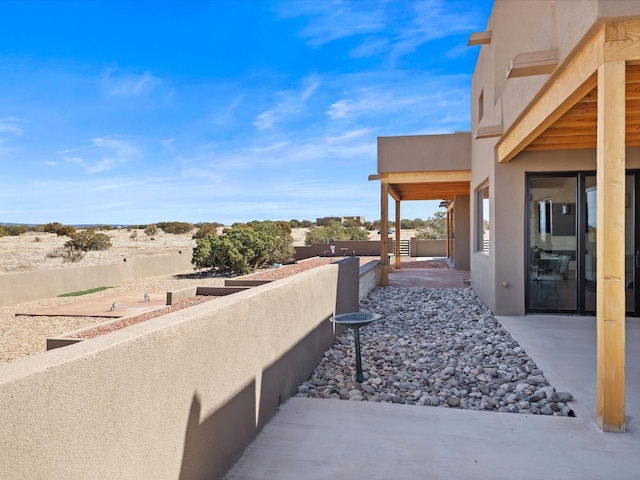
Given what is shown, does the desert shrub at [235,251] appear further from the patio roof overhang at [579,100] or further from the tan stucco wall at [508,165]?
the patio roof overhang at [579,100]

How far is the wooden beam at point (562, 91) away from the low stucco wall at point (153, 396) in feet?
10.2

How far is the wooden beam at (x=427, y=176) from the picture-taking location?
11852 millimetres

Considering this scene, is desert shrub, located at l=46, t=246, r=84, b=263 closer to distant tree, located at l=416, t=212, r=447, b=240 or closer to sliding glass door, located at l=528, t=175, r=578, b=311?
distant tree, located at l=416, t=212, r=447, b=240

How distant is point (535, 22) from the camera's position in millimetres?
7699

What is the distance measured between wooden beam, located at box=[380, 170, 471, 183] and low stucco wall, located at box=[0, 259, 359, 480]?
8809mm

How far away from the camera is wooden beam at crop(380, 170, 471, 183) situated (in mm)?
11852

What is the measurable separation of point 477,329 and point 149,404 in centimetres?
616

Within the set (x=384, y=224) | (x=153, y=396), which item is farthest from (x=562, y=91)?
(x=384, y=224)

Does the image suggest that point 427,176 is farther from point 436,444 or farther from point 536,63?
point 436,444

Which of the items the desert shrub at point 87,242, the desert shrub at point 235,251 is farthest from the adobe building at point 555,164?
the desert shrub at point 87,242

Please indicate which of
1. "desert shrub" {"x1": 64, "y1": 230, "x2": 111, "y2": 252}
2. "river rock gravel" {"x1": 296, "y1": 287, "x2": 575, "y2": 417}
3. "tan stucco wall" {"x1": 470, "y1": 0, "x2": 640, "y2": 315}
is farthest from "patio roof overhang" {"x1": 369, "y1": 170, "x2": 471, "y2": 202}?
"desert shrub" {"x1": 64, "y1": 230, "x2": 111, "y2": 252}

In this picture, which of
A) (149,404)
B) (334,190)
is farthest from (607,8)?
(334,190)

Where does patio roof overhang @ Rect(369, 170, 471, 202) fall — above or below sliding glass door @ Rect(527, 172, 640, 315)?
above

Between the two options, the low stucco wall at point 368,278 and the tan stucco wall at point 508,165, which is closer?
the tan stucco wall at point 508,165
